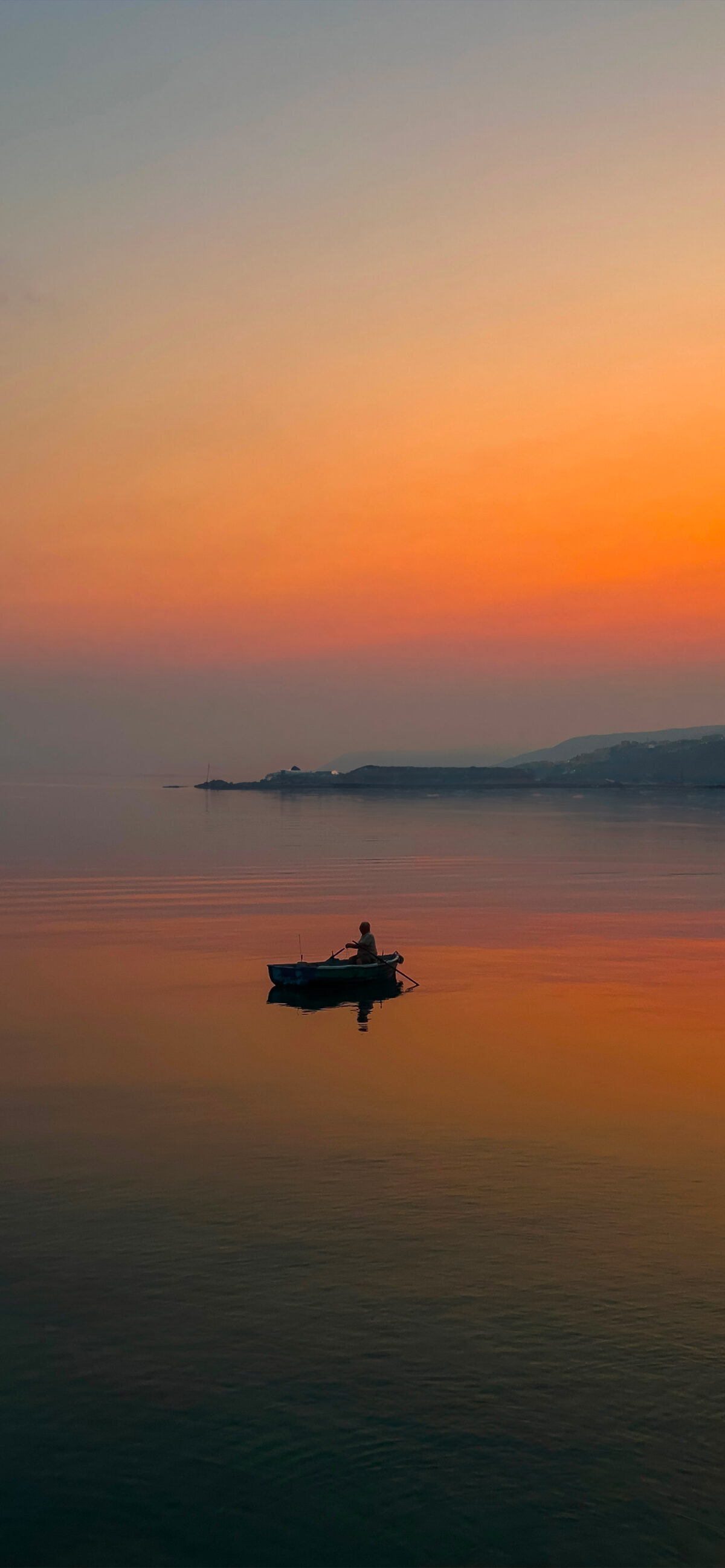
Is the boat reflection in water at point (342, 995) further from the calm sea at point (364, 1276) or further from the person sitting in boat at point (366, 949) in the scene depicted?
the calm sea at point (364, 1276)

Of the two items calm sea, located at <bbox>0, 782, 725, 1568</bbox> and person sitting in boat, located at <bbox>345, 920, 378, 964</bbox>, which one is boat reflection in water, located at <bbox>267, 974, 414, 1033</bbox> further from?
calm sea, located at <bbox>0, 782, 725, 1568</bbox>

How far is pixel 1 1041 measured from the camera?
4041cm

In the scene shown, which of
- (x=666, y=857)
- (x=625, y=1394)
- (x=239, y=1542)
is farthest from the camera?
(x=666, y=857)

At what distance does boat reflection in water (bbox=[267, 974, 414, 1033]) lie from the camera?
48.3 m

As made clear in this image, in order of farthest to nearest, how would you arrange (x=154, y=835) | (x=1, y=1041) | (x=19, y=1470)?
(x=154, y=835), (x=1, y=1041), (x=19, y=1470)

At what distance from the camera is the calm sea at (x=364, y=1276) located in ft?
48.5

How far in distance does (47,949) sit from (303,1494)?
4753 cm

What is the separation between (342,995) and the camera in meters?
51.0

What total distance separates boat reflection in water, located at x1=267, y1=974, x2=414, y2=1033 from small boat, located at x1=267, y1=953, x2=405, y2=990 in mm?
56

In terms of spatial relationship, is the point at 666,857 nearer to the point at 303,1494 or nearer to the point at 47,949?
the point at 47,949

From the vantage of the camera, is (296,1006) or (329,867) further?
(329,867)

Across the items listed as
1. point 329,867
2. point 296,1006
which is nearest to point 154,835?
point 329,867

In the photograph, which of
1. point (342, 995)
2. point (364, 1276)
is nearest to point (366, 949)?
point (342, 995)

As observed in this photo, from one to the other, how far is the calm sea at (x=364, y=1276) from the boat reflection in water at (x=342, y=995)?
3.37 ft
